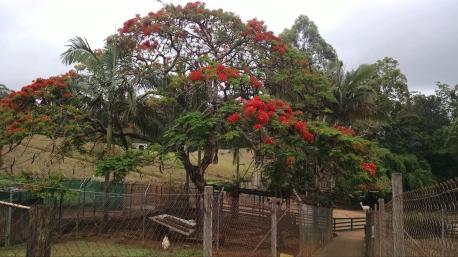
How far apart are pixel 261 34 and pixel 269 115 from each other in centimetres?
509

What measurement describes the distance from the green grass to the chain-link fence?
3.88 metres

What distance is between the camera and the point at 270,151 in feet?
50.3

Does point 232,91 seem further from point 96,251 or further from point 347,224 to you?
point 347,224

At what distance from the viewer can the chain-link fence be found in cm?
336

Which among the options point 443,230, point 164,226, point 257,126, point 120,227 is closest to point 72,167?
point 164,226

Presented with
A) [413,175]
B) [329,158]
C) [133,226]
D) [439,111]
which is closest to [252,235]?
[133,226]

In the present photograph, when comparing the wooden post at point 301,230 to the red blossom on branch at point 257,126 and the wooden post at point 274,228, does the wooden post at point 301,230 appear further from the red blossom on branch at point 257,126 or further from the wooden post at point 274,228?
the wooden post at point 274,228

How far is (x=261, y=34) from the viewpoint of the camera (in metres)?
18.5

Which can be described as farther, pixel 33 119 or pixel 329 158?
pixel 329 158

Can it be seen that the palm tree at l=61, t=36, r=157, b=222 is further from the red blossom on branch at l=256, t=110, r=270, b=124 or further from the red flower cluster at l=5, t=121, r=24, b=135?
the red blossom on branch at l=256, t=110, r=270, b=124

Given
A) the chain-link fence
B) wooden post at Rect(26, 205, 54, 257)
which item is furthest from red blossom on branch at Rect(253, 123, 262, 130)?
wooden post at Rect(26, 205, 54, 257)

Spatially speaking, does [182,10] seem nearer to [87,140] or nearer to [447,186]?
[87,140]

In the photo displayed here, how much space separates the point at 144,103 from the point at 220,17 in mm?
4400

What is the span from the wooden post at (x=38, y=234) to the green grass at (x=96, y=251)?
299 centimetres
